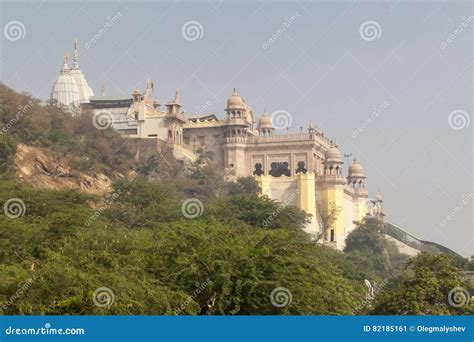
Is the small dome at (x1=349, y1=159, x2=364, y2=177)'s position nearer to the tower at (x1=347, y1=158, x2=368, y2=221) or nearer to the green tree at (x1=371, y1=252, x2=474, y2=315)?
the tower at (x1=347, y1=158, x2=368, y2=221)

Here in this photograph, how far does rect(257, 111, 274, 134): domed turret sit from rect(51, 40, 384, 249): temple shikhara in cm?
24

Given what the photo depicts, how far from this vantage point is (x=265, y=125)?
222 feet

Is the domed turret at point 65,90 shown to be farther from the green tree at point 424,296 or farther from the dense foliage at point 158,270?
the green tree at point 424,296

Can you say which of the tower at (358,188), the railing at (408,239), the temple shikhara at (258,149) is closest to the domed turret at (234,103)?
the temple shikhara at (258,149)

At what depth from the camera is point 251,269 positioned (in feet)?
68.8

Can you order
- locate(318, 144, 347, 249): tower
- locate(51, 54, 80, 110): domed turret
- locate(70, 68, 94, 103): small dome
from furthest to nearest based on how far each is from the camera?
locate(70, 68, 94, 103): small dome → locate(51, 54, 80, 110): domed turret → locate(318, 144, 347, 249): tower

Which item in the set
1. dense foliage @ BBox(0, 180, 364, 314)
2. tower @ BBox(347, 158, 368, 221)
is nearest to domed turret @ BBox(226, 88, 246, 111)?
tower @ BBox(347, 158, 368, 221)

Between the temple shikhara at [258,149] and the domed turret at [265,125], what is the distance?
9.4 inches

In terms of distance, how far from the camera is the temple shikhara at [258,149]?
58125 millimetres

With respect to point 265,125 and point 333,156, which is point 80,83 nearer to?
point 265,125

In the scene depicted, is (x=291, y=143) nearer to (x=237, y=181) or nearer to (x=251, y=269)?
(x=237, y=181)

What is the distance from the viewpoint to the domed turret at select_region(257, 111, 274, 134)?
221 ft

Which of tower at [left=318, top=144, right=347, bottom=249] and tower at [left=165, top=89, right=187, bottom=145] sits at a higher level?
tower at [left=165, top=89, right=187, bottom=145]

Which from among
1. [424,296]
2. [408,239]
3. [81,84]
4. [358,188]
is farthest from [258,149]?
[424,296]
